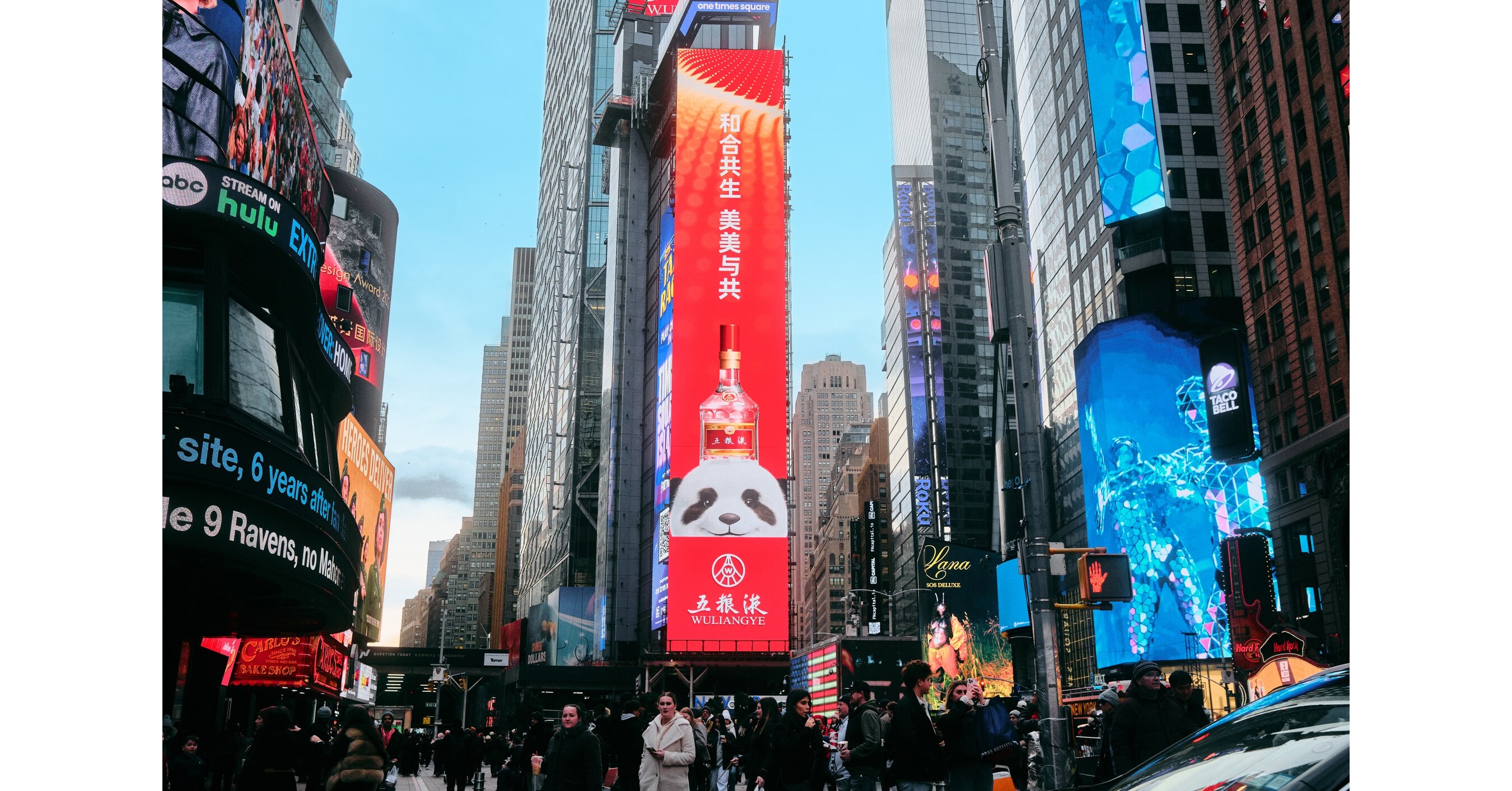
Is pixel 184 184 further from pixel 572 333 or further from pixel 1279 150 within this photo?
pixel 572 333

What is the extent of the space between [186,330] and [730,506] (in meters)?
48.3

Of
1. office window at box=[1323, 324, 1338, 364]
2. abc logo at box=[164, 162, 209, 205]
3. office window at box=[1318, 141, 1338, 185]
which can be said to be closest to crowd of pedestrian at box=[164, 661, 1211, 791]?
abc logo at box=[164, 162, 209, 205]

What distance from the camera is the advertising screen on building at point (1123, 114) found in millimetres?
66688

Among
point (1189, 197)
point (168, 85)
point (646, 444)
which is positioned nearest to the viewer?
point (168, 85)

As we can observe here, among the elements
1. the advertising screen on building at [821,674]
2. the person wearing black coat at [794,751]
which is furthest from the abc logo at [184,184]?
the advertising screen on building at [821,674]

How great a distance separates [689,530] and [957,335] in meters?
75.6

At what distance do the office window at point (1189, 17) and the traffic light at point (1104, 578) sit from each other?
68.9m

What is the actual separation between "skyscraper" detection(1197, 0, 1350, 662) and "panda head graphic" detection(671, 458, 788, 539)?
2698 cm

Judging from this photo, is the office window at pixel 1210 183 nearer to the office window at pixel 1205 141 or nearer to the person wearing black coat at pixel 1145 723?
the office window at pixel 1205 141

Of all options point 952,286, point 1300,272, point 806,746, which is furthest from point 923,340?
point 806,746

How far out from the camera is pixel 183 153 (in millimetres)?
22984

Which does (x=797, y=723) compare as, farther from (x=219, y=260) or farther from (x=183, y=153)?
(x=183, y=153)

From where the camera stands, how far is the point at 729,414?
69.1 metres
